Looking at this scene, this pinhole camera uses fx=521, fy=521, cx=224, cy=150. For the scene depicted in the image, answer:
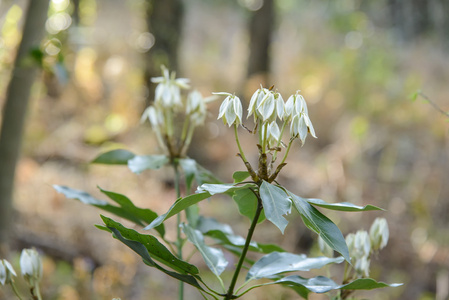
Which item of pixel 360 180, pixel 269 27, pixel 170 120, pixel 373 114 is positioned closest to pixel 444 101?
pixel 373 114

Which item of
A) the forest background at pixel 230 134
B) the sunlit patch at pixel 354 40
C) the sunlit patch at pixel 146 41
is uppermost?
the sunlit patch at pixel 354 40

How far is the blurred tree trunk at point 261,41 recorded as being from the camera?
26.3 feet

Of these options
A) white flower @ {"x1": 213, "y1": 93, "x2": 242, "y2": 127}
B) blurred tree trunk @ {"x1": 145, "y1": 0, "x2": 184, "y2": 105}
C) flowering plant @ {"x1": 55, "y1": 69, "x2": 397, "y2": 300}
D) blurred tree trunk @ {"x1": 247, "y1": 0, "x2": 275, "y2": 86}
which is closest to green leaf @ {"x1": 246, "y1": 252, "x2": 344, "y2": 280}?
flowering plant @ {"x1": 55, "y1": 69, "x2": 397, "y2": 300}

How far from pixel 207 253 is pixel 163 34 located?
5.27 metres

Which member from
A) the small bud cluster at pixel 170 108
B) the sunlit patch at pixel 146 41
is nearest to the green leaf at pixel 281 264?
the small bud cluster at pixel 170 108

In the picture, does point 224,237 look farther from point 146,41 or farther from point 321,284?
point 146,41

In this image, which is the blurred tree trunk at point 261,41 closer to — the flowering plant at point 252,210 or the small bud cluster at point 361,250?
the flowering plant at point 252,210

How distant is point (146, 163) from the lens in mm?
1366

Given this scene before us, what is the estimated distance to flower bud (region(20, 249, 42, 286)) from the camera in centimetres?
114

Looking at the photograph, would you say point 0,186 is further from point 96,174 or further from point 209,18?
point 209,18

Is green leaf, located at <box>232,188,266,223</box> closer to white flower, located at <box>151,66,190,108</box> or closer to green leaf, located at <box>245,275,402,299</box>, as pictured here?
green leaf, located at <box>245,275,402,299</box>

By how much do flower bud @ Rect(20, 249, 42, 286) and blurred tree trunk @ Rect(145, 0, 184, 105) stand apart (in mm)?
5015

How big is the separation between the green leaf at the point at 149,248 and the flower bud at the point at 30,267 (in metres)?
0.34

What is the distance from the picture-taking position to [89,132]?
6.61 metres
